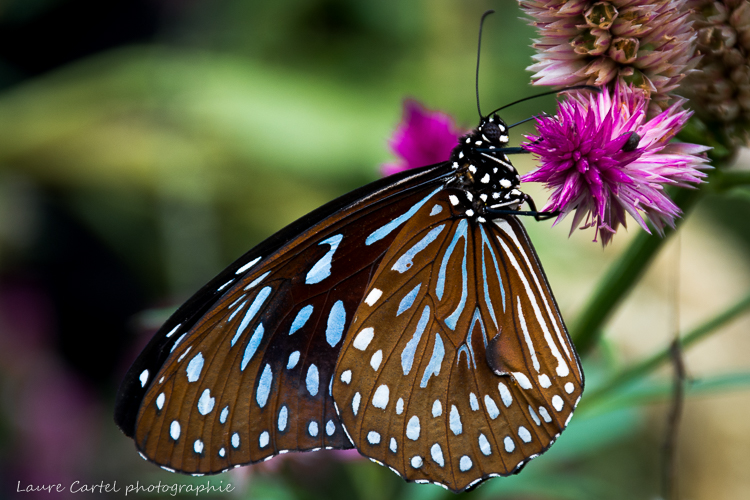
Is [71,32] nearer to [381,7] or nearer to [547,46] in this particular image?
[381,7]

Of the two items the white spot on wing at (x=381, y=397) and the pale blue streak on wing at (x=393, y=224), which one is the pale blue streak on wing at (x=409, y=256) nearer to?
the pale blue streak on wing at (x=393, y=224)

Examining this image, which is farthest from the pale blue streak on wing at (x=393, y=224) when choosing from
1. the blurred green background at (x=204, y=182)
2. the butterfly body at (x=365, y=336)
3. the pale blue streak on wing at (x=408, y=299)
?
the blurred green background at (x=204, y=182)

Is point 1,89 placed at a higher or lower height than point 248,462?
higher

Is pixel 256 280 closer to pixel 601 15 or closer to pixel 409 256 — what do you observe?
pixel 409 256

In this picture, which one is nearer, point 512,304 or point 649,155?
point 649,155

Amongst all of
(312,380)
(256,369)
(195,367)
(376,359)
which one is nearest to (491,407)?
(376,359)

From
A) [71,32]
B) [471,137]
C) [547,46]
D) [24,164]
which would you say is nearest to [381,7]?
[71,32]

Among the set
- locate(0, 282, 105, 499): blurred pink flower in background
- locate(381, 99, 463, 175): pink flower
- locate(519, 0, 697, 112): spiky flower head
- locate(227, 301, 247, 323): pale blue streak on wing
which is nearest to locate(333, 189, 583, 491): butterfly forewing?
locate(381, 99, 463, 175): pink flower
